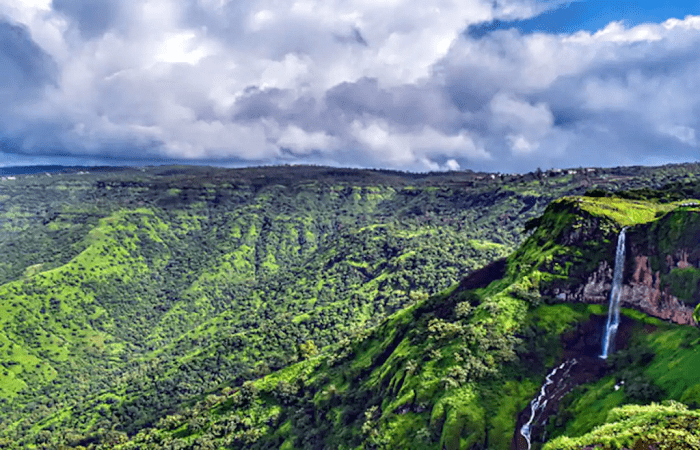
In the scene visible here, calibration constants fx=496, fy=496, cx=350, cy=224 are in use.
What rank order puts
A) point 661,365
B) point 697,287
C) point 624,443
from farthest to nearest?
point 697,287, point 661,365, point 624,443

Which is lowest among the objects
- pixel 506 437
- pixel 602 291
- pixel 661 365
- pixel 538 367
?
pixel 506 437

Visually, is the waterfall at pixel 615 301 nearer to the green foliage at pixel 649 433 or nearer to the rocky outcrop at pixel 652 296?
the rocky outcrop at pixel 652 296

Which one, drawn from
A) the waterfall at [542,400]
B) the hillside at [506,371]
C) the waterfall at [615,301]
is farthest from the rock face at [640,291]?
the waterfall at [542,400]

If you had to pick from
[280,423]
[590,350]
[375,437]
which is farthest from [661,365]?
[280,423]

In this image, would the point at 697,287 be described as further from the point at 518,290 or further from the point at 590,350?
the point at 518,290

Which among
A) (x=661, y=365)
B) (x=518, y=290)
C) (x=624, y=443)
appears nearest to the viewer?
(x=624, y=443)

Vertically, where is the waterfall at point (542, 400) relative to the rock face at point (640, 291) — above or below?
below

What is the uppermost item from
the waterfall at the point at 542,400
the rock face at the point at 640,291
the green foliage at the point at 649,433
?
the rock face at the point at 640,291
